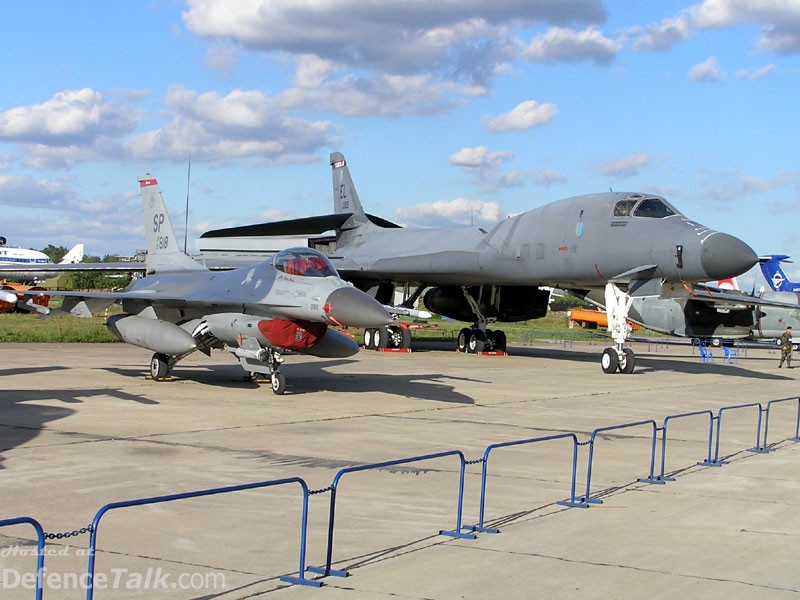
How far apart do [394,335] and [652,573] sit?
2657cm

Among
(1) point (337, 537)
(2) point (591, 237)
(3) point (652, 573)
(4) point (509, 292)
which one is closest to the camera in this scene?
(3) point (652, 573)

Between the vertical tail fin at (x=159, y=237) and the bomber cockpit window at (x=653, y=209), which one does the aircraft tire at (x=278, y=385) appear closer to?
the vertical tail fin at (x=159, y=237)

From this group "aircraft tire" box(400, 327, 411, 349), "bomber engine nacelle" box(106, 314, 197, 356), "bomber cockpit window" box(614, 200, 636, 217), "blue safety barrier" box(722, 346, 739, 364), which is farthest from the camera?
"blue safety barrier" box(722, 346, 739, 364)

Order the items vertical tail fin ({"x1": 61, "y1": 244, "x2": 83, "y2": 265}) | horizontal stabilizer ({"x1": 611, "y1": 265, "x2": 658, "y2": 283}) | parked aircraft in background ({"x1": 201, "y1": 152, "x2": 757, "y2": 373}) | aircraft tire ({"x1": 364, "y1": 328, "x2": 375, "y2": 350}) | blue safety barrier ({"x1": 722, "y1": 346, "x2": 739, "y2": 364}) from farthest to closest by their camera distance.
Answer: vertical tail fin ({"x1": 61, "y1": 244, "x2": 83, "y2": 265})
blue safety barrier ({"x1": 722, "y1": 346, "x2": 739, "y2": 364})
aircraft tire ({"x1": 364, "y1": 328, "x2": 375, "y2": 350})
horizontal stabilizer ({"x1": 611, "y1": 265, "x2": 658, "y2": 283})
parked aircraft in background ({"x1": 201, "y1": 152, "x2": 757, "y2": 373})

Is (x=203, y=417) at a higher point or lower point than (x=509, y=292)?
lower

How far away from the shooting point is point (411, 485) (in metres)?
9.16

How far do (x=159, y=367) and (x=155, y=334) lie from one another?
1.42 meters

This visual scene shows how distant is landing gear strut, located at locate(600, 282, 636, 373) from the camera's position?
23781 mm

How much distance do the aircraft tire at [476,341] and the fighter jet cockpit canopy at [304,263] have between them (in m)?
15.5

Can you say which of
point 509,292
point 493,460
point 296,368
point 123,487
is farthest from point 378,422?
point 509,292

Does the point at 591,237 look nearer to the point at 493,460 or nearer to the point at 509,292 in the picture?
the point at 509,292

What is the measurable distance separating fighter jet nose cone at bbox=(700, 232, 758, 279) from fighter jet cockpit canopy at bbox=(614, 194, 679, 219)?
1.90 m

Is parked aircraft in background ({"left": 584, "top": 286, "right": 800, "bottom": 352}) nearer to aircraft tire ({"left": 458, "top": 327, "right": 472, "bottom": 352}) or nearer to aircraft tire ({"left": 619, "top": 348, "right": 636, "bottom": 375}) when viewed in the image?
aircraft tire ({"left": 458, "top": 327, "right": 472, "bottom": 352})

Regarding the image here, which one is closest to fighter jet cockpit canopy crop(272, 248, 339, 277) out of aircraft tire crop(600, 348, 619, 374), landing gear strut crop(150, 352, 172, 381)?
landing gear strut crop(150, 352, 172, 381)
